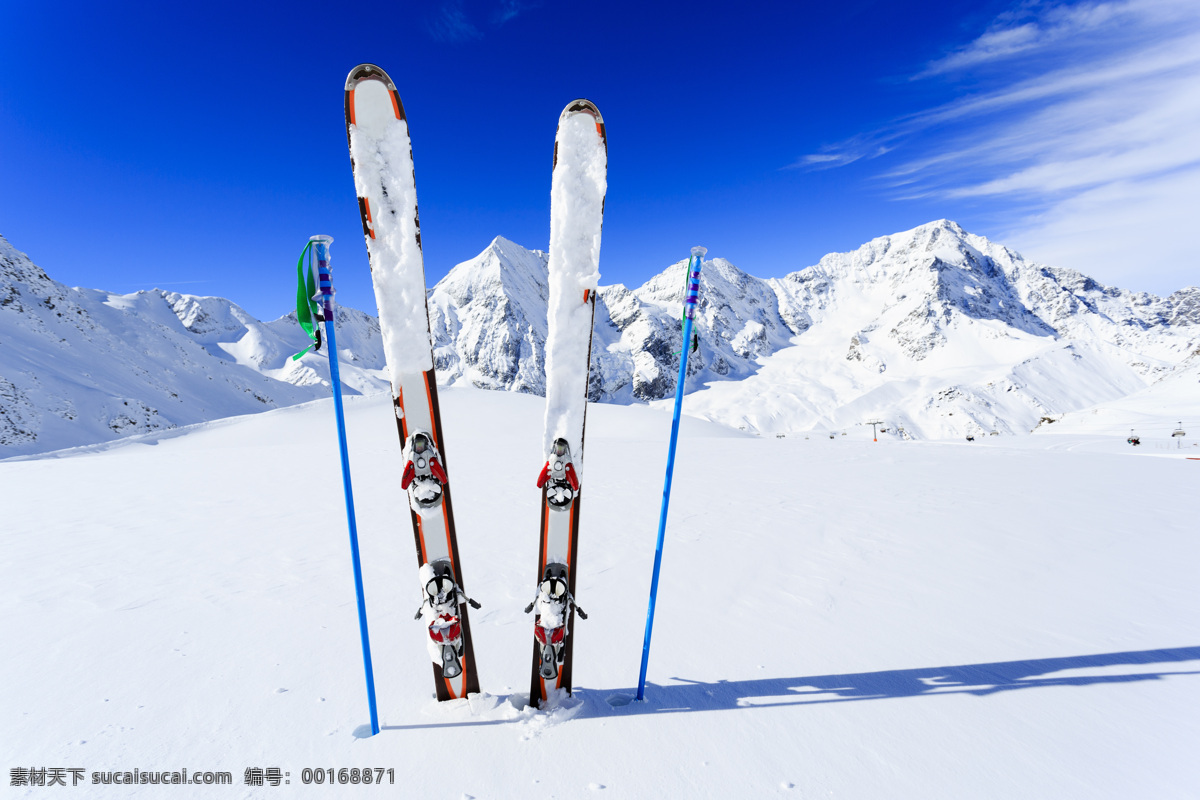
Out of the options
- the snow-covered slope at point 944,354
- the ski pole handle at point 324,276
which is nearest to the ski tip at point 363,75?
the ski pole handle at point 324,276

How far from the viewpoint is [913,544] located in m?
6.82

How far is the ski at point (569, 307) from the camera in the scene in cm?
358

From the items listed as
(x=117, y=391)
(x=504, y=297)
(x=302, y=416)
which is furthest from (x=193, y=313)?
(x=302, y=416)

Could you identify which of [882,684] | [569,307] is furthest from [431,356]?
Result: [882,684]

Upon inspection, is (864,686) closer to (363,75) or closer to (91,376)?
(363,75)

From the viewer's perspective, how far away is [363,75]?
339 centimetres

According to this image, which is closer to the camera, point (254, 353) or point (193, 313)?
point (254, 353)

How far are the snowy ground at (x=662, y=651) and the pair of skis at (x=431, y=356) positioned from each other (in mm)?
595

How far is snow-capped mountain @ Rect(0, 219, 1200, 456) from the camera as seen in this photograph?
52.1 m

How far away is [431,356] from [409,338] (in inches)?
8.7

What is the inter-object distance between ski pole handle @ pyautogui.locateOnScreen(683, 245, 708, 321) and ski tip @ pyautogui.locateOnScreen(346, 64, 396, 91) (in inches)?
99.0

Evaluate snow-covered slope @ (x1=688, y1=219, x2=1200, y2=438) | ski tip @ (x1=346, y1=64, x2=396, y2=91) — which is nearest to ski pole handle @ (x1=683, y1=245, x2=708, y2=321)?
ski tip @ (x1=346, y1=64, x2=396, y2=91)

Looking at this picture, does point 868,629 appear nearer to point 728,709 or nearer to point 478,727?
point 728,709

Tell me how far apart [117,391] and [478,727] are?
67.6 metres
